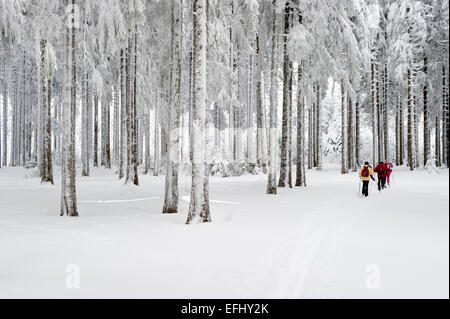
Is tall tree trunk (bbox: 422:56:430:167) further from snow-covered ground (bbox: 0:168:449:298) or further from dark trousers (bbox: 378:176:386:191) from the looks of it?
snow-covered ground (bbox: 0:168:449:298)

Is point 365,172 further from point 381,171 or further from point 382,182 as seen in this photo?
point 382,182

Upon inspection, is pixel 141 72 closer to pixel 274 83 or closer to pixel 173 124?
pixel 274 83

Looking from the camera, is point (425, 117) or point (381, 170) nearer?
point (381, 170)

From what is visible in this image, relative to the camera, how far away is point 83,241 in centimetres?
660

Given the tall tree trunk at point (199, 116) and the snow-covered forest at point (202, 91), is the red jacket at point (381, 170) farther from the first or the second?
the tall tree trunk at point (199, 116)

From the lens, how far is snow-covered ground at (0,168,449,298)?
418cm

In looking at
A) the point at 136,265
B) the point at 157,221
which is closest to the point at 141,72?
the point at 157,221

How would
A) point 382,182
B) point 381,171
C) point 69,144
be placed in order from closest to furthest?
point 69,144 < point 381,171 < point 382,182

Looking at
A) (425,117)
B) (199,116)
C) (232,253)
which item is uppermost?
(425,117)

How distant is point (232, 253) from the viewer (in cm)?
572

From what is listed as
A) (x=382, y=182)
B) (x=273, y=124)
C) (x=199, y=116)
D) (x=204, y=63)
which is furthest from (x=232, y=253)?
(x=382, y=182)

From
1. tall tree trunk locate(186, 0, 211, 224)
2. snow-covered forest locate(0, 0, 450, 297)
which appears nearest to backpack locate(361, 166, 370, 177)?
snow-covered forest locate(0, 0, 450, 297)

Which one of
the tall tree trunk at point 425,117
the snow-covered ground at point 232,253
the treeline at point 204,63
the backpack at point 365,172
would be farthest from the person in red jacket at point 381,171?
the tall tree trunk at point 425,117

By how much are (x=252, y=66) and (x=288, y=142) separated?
12588 millimetres
